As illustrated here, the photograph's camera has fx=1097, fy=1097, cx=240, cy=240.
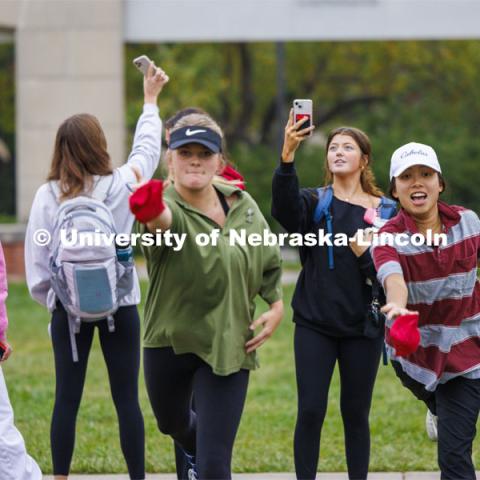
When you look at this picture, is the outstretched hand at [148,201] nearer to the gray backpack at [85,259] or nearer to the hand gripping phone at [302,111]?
the gray backpack at [85,259]

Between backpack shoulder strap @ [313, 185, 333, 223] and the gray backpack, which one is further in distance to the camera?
backpack shoulder strap @ [313, 185, 333, 223]

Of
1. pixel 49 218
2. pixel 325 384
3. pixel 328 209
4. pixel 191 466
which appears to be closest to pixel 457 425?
pixel 325 384

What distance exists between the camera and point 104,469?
6.79m

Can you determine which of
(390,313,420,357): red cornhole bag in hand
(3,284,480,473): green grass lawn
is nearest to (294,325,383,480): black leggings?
(390,313,420,357): red cornhole bag in hand

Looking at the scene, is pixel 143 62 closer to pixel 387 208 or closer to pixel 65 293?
pixel 65 293

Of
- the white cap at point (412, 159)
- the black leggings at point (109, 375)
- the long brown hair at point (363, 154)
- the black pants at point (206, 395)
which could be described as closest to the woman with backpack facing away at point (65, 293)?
the black leggings at point (109, 375)

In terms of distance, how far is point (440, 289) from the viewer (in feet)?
16.1

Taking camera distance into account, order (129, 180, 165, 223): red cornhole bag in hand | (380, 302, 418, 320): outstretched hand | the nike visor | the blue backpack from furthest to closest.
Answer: the blue backpack, the nike visor, (380, 302, 418, 320): outstretched hand, (129, 180, 165, 223): red cornhole bag in hand

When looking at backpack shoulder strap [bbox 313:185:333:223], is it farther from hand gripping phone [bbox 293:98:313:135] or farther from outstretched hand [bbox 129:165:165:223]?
outstretched hand [bbox 129:165:165:223]

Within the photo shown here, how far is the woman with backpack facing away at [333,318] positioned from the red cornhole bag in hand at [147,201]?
3.74ft

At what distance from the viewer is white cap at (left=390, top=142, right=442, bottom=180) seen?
491cm

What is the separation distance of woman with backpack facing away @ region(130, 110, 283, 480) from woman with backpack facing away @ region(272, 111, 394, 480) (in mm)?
620

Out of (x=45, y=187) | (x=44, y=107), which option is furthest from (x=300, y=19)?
(x=45, y=187)

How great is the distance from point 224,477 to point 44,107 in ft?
45.3
